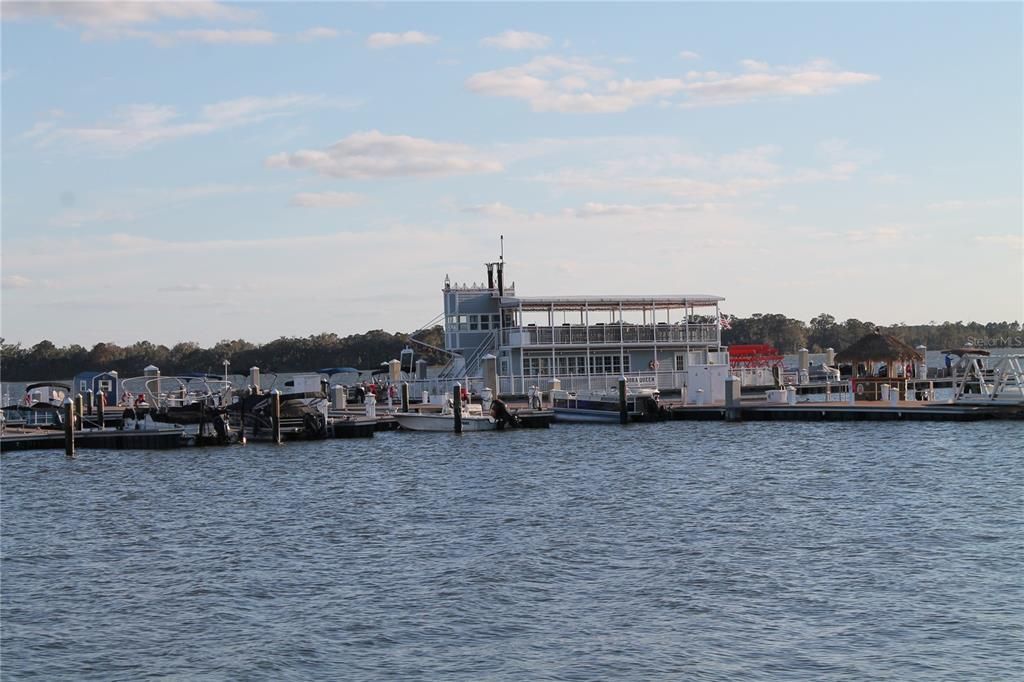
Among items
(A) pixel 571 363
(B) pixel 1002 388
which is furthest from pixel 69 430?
(B) pixel 1002 388

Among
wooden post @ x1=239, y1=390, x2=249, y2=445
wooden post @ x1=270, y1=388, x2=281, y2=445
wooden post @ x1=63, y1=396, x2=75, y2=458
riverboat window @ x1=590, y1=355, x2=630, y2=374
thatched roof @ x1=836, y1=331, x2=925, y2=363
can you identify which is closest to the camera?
wooden post @ x1=63, y1=396, x2=75, y2=458

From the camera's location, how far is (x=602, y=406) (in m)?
62.7

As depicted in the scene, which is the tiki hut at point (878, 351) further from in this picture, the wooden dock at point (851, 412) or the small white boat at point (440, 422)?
the small white boat at point (440, 422)

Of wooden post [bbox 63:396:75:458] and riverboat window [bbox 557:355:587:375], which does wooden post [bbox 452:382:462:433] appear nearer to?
riverboat window [bbox 557:355:587:375]

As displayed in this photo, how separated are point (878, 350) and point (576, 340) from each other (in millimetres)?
15982

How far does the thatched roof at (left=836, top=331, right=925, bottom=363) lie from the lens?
62438mm

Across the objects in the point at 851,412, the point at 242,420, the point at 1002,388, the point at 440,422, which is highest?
the point at 1002,388

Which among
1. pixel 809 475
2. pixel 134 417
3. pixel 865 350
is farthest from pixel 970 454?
pixel 134 417

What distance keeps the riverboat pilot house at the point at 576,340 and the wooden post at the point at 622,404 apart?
22.3 feet

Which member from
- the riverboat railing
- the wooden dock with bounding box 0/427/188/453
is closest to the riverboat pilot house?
the riverboat railing

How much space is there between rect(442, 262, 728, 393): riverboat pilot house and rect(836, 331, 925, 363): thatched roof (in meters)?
7.91

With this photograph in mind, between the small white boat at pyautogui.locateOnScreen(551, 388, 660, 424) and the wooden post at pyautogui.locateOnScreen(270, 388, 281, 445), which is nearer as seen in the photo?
the wooden post at pyautogui.locateOnScreen(270, 388, 281, 445)

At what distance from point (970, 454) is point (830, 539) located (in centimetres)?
1847

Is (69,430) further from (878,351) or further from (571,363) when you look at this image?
(878,351)
